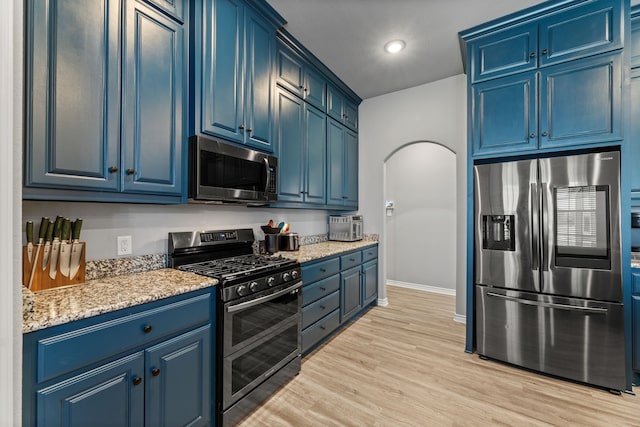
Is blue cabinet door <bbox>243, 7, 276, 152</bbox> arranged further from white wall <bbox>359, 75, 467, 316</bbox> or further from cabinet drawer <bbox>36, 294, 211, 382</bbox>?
white wall <bbox>359, 75, 467, 316</bbox>

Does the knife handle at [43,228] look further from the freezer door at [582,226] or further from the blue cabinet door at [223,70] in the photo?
the freezer door at [582,226]

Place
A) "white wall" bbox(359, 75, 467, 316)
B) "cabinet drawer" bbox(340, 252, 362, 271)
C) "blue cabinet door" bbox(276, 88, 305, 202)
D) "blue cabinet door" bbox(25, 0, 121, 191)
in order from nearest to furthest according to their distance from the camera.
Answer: "blue cabinet door" bbox(25, 0, 121, 191)
"blue cabinet door" bbox(276, 88, 305, 202)
"cabinet drawer" bbox(340, 252, 362, 271)
"white wall" bbox(359, 75, 467, 316)

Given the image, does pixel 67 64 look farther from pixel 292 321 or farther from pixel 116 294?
pixel 292 321

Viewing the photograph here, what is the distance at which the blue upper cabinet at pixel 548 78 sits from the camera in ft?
6.96

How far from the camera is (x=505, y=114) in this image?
247 centimetres

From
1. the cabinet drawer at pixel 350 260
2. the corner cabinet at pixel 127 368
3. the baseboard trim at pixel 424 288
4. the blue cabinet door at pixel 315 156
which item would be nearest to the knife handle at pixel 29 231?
the corner cabinet at pixel 127 368

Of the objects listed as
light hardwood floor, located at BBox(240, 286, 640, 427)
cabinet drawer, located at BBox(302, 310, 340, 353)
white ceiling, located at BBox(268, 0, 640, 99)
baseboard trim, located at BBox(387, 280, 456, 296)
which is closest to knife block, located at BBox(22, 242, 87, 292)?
light hardwood floor, located at BBox(240, 286, 640, 427)

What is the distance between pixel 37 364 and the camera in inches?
38.8

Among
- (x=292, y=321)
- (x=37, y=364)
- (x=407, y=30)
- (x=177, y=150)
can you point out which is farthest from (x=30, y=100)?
(x=407, y=30)

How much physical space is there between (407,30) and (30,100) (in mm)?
2709

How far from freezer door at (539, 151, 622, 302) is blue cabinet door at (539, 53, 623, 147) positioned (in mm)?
192

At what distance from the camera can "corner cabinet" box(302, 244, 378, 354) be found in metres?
2.48

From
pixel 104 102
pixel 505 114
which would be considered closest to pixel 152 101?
pixel 104 102

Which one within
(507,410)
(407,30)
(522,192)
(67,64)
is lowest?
(507,410)
